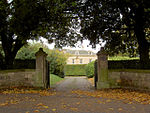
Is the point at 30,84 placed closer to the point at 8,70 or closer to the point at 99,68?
the point at 8,70

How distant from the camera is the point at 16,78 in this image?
37.0 feet

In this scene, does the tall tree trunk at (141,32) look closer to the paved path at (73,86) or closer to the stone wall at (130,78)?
the stone wall at (130,78)

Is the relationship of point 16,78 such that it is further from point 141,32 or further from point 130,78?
point 141,32

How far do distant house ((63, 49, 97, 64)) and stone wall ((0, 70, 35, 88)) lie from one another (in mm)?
50422

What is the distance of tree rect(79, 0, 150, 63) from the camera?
1026cm

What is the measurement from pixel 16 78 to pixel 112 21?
759cm

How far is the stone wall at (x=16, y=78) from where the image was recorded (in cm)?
1091

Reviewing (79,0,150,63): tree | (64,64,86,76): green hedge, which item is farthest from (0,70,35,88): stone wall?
(64,64,86,76): green hedge

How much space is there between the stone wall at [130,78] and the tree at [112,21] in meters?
0.96

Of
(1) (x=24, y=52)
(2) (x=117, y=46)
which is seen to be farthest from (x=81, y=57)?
(2) (x=117, y=46)

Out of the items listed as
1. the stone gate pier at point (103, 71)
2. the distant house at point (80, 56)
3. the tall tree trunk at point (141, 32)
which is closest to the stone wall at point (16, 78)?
the stone gate pier at point (103, 71)

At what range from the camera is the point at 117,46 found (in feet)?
44.8

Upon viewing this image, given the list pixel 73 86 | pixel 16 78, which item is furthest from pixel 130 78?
pixel 16 78

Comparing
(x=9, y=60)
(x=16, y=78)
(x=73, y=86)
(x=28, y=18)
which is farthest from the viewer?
(x=73, y=86)
